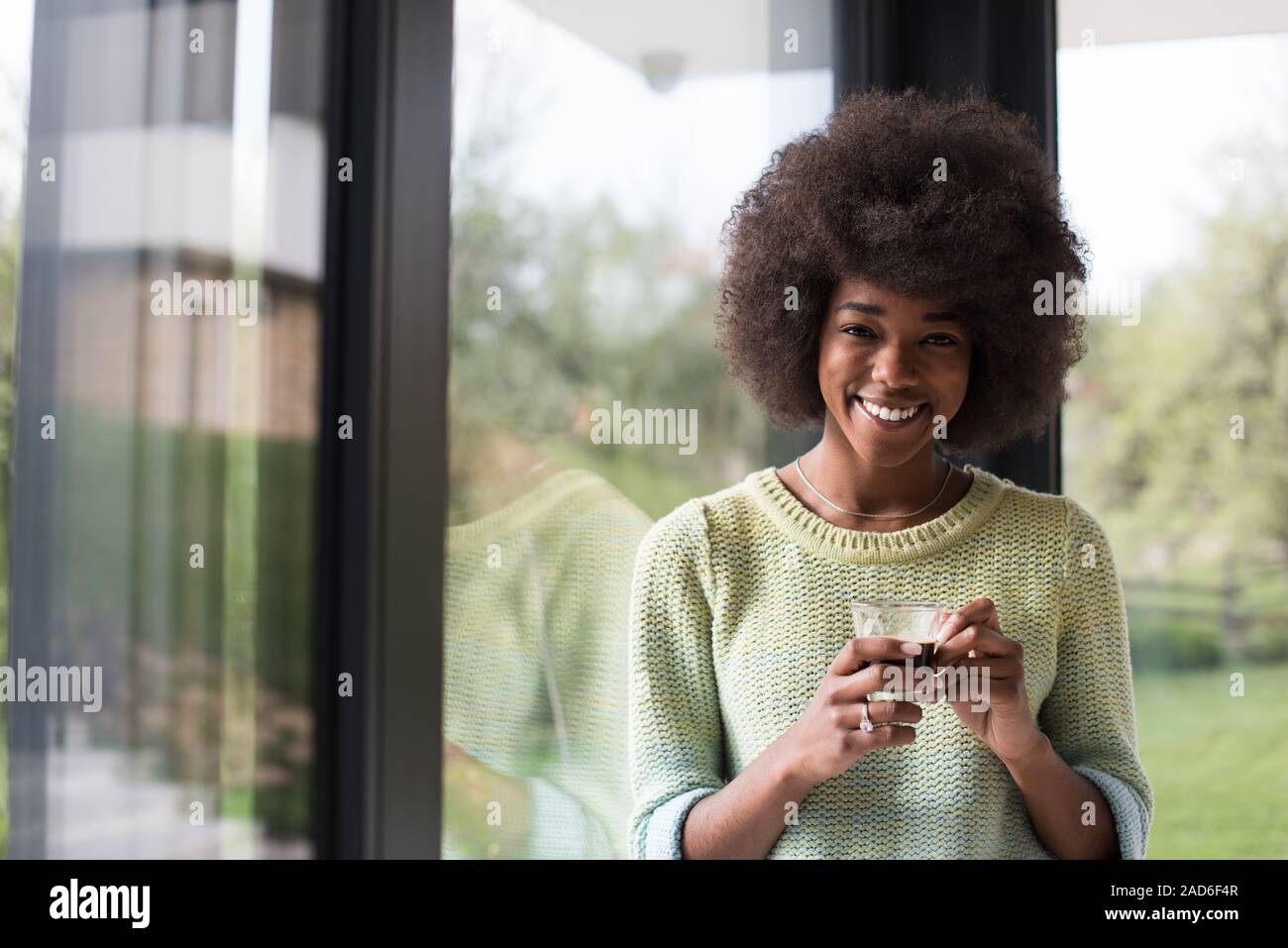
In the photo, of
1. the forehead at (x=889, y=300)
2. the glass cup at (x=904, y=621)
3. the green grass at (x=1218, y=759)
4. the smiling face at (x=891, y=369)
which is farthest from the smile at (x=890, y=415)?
the green grass at (x=1218, y=759)

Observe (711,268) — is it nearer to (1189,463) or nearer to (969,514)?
(969,514)

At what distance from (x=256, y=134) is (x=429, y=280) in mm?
232

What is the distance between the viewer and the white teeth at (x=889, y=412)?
120 cm

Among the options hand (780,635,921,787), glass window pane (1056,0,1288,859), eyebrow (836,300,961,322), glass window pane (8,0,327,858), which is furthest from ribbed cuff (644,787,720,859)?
glass window pane (1056,0,1288,859)

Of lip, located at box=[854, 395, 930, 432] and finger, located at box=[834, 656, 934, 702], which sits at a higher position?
lip, located at box=[854, 395, 930, 432]

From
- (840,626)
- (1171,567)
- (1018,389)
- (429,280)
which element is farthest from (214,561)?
(1171,567)

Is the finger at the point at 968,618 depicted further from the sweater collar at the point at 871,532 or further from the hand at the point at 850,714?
the sweater collar at the point at 871,532

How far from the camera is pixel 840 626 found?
1209 millimetres

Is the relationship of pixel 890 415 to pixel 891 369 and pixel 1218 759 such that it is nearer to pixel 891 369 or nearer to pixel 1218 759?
pixel 891 369

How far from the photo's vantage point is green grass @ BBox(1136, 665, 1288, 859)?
1.72 metres

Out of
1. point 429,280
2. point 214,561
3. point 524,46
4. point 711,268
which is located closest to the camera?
point 214,561

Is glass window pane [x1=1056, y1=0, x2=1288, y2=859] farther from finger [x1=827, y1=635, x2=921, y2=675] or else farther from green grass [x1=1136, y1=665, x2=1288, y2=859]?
finger [x1=827, y1=635, x2=921, y2=675]

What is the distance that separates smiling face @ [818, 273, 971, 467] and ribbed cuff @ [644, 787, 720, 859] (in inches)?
Answer: 15.7

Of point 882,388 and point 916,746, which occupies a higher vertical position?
point 882,388
